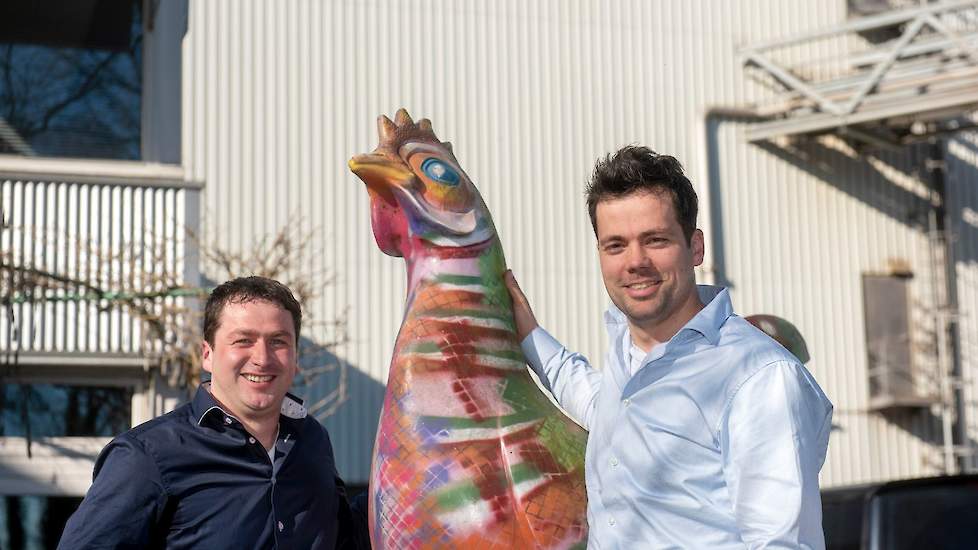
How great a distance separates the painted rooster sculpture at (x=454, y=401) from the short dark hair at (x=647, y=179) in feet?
2.03

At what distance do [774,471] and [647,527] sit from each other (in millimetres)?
313

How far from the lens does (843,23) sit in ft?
46.0

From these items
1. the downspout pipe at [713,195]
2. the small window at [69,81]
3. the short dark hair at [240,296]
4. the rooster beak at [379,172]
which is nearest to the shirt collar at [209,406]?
the short dark hair at [240,296]

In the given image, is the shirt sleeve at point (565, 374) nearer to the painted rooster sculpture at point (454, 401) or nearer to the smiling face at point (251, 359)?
the painted rooster sculpture at point (454, 401)

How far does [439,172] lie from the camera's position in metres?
3.35

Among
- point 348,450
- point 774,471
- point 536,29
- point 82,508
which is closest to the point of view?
point 774,471

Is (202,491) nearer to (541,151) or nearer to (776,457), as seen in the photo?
(776,457)

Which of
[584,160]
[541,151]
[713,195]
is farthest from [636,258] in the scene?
[713,195]

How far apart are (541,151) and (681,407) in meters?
10.9

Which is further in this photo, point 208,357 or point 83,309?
point 83,309

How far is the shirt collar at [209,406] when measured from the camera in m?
3.27

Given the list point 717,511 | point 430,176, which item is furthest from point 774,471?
point 430,176

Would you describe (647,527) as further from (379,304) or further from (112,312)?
(379,304)

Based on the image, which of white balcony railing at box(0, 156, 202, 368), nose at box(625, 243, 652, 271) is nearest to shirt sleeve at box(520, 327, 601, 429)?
nose at box(625, 243, 652, 271)
